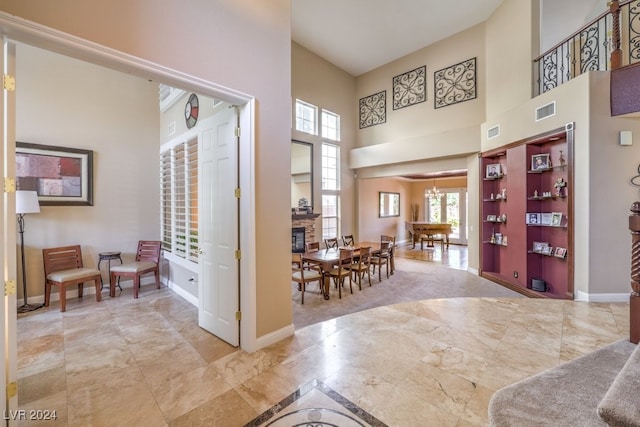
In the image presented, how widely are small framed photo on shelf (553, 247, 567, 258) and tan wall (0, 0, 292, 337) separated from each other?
14.7 feet

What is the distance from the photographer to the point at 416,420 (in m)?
1.74

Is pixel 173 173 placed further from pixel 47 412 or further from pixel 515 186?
pixel 515 186

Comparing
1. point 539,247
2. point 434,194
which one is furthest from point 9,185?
point 434,194

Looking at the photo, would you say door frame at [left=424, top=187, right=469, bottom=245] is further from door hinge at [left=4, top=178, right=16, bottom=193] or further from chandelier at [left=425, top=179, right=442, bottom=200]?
door hinge at [left=4, top=178, right=16, bottom=193]

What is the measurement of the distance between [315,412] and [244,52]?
299cm

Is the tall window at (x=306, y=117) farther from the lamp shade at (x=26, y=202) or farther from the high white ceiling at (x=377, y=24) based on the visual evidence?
the lamp shade at (x=26, y=202)

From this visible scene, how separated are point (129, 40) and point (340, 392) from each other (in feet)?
9.47

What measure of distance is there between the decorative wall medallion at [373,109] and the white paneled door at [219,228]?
6.47 metres

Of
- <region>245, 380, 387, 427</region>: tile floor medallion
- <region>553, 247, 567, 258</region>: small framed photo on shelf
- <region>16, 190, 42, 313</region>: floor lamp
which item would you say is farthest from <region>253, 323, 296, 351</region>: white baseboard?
<region>553, 247, 567, 258</region>: small framed photo on shelf

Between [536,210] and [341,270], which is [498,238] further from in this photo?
[341,270]

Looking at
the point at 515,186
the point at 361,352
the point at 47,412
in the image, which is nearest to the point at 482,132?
the point at 515,186

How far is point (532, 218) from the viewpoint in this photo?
15.9ft

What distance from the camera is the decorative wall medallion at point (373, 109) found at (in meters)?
8.38

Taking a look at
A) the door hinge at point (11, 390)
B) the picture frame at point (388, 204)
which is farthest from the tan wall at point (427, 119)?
the door hinge at point (11, 390)
